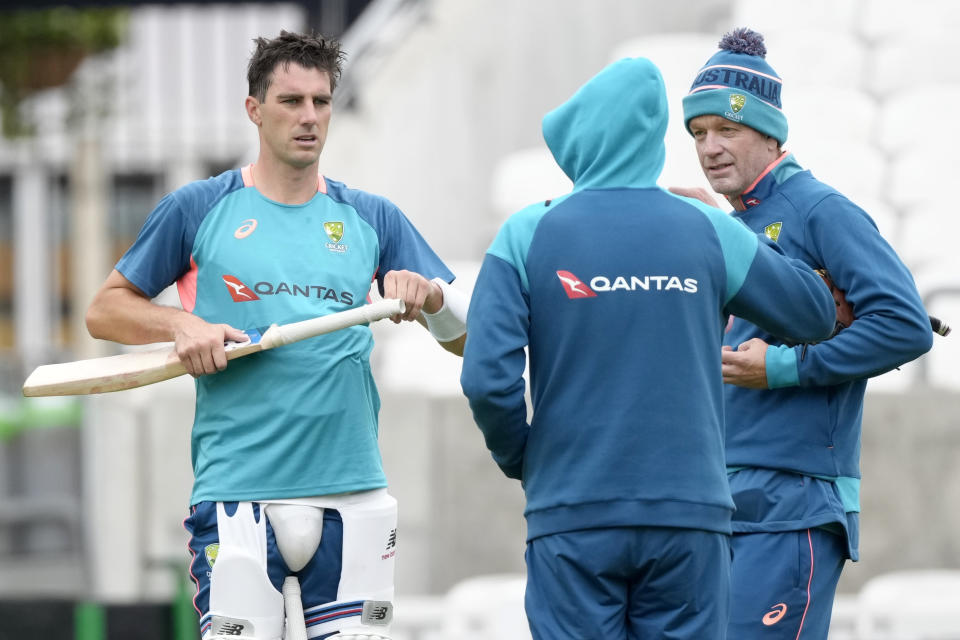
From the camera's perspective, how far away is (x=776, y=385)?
3375mm

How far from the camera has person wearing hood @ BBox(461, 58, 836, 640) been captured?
9.19ft

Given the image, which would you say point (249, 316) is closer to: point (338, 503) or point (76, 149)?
point (338, 503)

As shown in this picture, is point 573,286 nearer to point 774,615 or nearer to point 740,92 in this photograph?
point 740,92

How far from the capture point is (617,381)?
2.81 meters

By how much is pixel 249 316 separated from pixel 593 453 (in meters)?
0.91

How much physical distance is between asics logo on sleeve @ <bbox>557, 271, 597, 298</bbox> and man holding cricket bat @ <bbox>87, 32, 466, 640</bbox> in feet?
1.70

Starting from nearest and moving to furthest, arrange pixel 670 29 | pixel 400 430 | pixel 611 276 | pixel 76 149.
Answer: pixel 611 276, pixel 400 430, pixel 670 29, pixel 76 149

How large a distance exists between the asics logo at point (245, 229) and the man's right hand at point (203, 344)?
231mm

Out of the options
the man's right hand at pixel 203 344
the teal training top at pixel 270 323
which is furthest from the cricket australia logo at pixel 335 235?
the man's right hand at pixel 203 344

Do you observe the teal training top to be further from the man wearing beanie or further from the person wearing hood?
the man wearing beanie

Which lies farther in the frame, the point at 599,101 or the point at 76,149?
the point at 76,149

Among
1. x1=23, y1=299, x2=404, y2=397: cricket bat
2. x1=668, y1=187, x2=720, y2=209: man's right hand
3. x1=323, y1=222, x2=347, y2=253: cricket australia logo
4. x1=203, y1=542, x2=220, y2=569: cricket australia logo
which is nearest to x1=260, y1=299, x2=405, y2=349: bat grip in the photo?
x1=23, y1=299, x2=404, y2=397: cricket bat

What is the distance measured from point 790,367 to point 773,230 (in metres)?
0.34

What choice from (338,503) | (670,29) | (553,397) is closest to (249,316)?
(338,503)
